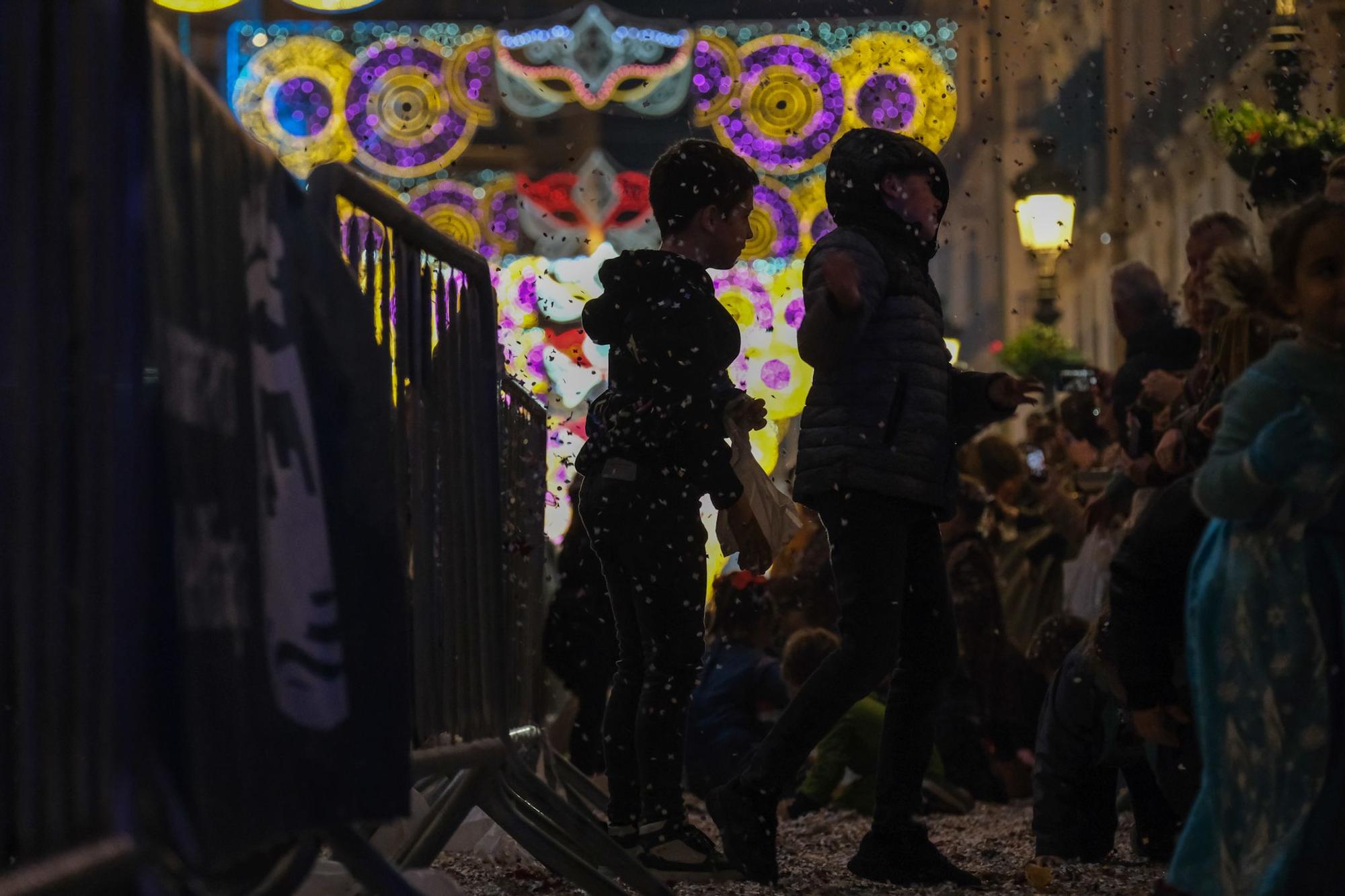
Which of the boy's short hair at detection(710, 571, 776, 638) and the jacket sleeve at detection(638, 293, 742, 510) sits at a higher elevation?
the jacket sleeve at detection(638, 293, 742, 510)

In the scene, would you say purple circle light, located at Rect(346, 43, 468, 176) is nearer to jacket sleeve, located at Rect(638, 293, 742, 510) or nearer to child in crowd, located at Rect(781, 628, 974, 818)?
child in crowd, located at Rect(781, 628, 974, 818)

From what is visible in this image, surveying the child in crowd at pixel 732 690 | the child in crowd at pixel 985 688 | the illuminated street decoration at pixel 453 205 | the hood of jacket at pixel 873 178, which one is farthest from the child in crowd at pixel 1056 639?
the illuminated street decoration at pixel 453 205

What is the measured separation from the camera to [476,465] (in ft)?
13.3

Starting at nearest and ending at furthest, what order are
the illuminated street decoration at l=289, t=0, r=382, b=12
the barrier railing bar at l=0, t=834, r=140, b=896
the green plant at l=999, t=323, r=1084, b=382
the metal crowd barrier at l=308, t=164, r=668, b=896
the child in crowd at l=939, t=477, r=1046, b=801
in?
the barrier railing bar at l=0, t=834, r=140, b=896
the metal crowd barrier at l=308, t=164, r=668, b=896
the child in crowd at l=939, t=477, r=1046, b=801
the green plant at l=999, t=323, r=1084, b=382
the illuminated street decoration at l=289, t=0, r=382, b=12

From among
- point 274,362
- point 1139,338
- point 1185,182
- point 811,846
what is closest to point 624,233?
point 1185,182

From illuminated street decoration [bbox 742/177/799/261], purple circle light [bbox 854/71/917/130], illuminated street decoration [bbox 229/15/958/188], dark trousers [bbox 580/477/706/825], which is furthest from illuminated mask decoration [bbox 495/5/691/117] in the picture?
dark trousers [bbox 580/477/706/825]

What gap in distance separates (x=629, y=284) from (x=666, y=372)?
0.26 metres

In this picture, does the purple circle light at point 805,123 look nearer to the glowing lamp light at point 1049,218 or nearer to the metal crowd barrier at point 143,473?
the glowing lamp light at point 1049,218

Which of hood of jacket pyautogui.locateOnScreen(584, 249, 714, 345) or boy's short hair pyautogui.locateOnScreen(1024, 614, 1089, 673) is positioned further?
boy's short hair pyautogui.locateOnScreen(1024, 614, 1089, 673)

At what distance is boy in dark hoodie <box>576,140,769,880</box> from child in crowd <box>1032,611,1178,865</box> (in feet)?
3.09

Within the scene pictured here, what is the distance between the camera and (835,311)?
506cm

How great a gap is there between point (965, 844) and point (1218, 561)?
130 inches

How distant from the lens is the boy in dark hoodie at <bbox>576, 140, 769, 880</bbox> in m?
5.11

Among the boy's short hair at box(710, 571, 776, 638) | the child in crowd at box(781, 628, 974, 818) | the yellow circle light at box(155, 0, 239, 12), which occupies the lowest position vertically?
the child in crowd at box(781, 628, 974, 818)
